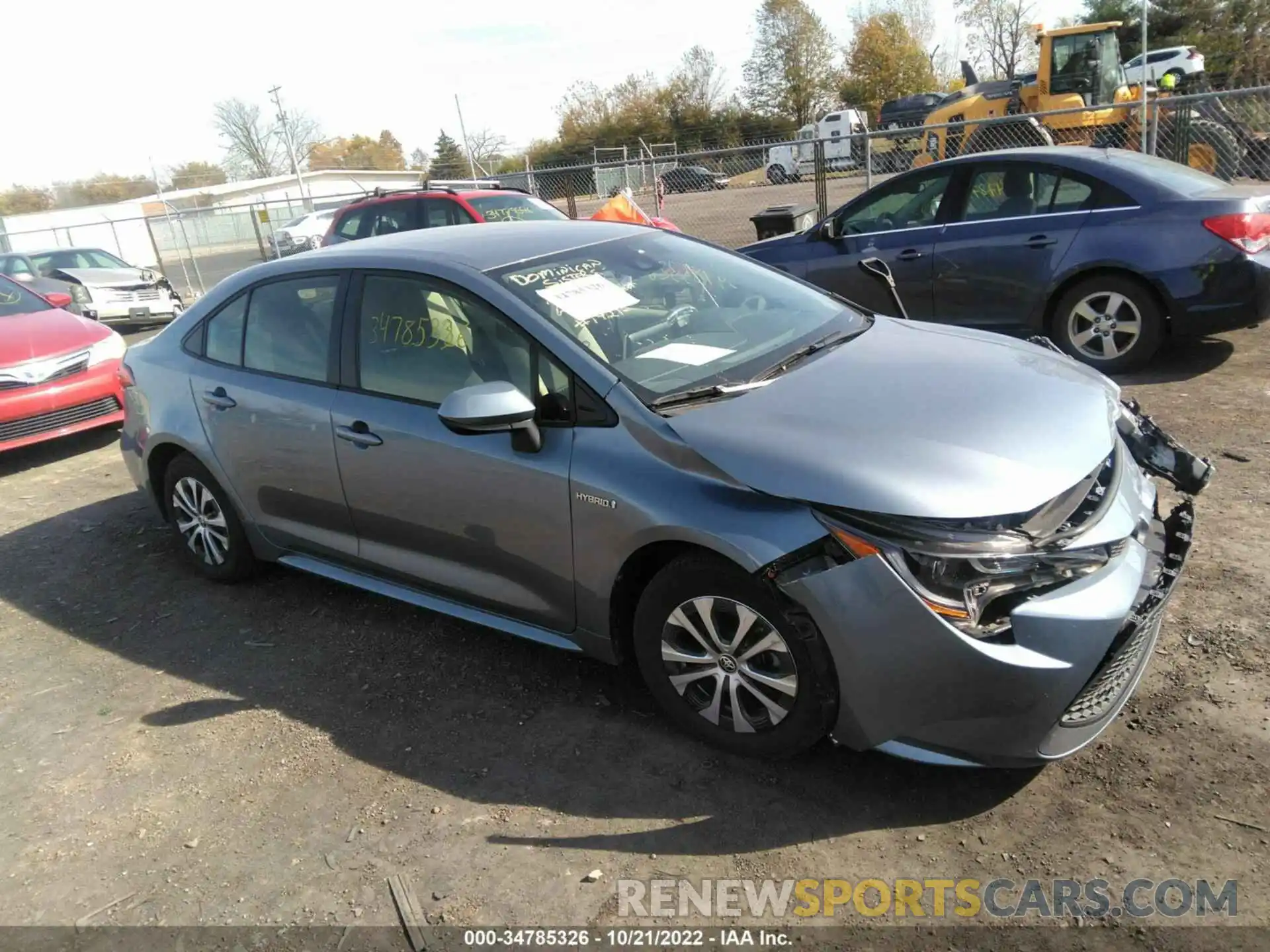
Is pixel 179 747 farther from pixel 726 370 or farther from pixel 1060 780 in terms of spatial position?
pixel 1060 780

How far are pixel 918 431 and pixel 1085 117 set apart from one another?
15947 mm

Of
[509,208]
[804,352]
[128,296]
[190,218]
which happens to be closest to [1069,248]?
[804,352]

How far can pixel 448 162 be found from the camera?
53812 mm

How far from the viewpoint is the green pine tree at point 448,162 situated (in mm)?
45156

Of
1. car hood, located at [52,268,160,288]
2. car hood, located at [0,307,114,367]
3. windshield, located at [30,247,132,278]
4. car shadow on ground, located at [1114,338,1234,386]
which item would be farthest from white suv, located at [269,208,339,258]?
car shadow on ground, located at [1114,338,1234,386]

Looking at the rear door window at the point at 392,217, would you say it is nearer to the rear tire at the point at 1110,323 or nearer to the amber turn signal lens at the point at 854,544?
the rear tire at the point at 1110,323

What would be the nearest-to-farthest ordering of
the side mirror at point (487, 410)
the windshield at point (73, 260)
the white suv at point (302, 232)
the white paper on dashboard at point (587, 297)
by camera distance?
the side mirror at point (487, 410)
the white paper on dashboard at point (587, 297)
the windshield at point (73, 260)
the white suv at point (302, 232)

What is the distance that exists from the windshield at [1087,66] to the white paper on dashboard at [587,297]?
1794 cm

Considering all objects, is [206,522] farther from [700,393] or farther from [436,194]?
[436,194]

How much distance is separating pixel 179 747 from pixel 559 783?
1.59 m

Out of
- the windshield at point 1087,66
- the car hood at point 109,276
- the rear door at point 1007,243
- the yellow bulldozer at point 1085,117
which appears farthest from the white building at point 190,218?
the windshield at point 1087,66

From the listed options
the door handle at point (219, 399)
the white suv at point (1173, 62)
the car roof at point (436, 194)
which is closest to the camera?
the door handle at point (219, 399)

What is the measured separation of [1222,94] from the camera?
9273 millimetres

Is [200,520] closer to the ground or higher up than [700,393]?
closer to the ground
